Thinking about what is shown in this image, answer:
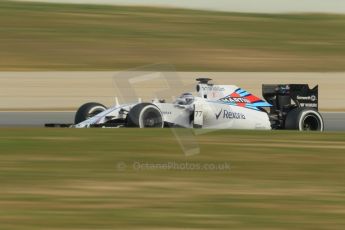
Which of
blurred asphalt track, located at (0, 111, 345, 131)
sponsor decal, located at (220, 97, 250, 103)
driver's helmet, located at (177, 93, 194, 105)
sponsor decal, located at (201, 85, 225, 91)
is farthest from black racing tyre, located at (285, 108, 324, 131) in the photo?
driver's helmet, located at (177, 93, 194, 105)

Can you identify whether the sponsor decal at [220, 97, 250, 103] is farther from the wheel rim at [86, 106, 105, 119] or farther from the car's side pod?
the wheel rim at [86, 106, 105, 119]

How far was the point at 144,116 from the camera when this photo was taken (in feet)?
47.6

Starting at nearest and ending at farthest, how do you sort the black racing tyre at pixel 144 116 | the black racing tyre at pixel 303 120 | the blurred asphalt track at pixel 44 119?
1. the black racing tyre at pixel 144 116
2. the black racing tyre at pixel 303 120
3. the blurred asphalt track at pixel 44 119

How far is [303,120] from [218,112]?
1.76 metres

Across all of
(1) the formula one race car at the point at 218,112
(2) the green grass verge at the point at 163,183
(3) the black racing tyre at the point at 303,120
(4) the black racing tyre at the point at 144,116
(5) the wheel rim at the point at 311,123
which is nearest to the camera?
(2) the green grass verge at the point at 163,183

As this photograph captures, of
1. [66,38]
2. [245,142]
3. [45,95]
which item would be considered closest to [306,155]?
[245,142]

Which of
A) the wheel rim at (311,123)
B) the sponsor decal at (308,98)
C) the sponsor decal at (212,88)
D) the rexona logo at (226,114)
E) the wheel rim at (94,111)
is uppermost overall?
the sponsor decal at (212,88)

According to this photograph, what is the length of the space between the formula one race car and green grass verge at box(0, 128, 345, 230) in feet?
6.12

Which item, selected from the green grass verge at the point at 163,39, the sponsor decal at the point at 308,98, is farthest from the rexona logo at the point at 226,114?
the green grass verge at the point at 163,39

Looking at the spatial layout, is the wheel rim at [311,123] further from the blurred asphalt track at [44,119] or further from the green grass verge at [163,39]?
the green grass verge at [163,39]

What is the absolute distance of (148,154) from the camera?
34.4ft

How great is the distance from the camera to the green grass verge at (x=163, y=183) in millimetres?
6887

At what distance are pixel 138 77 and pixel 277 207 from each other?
1667 centimetres

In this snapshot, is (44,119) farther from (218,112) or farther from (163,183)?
(163,183)
